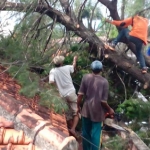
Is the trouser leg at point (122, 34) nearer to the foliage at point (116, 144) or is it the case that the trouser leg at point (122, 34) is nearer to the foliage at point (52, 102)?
the foliage at point (116, 144)

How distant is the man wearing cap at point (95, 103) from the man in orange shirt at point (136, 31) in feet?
6.24

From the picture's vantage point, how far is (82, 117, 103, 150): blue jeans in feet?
16.6

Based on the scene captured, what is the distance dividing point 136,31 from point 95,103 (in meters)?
2.29

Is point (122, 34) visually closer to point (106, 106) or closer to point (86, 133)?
point (106, 106)

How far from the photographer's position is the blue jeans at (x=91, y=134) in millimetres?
5062

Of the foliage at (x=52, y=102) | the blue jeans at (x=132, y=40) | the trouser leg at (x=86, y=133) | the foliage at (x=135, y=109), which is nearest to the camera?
the foliage at (x=52, y=102)

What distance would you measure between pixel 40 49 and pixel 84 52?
96 centimetres

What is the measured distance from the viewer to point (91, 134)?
513cm

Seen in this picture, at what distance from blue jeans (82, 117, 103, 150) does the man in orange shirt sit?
223 centimetres

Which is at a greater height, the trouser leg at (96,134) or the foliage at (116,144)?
the trouser leg at (96,134)

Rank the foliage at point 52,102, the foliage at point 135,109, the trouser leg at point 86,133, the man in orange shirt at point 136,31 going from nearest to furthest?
the foliage at point 52,102 → the trouser leg at point 86,133 → the foliage at point 135,109 → the man in orange shirt at point 136,31

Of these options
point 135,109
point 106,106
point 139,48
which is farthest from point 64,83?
point 139,48

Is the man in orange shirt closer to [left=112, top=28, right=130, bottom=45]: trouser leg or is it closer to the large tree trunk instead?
[left=112, top=28, right=130, bottom=45]: trouser leg

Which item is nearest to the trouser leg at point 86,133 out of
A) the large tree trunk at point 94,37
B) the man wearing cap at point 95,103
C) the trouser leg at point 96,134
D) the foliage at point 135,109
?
the man wearing cap at point 95,103
